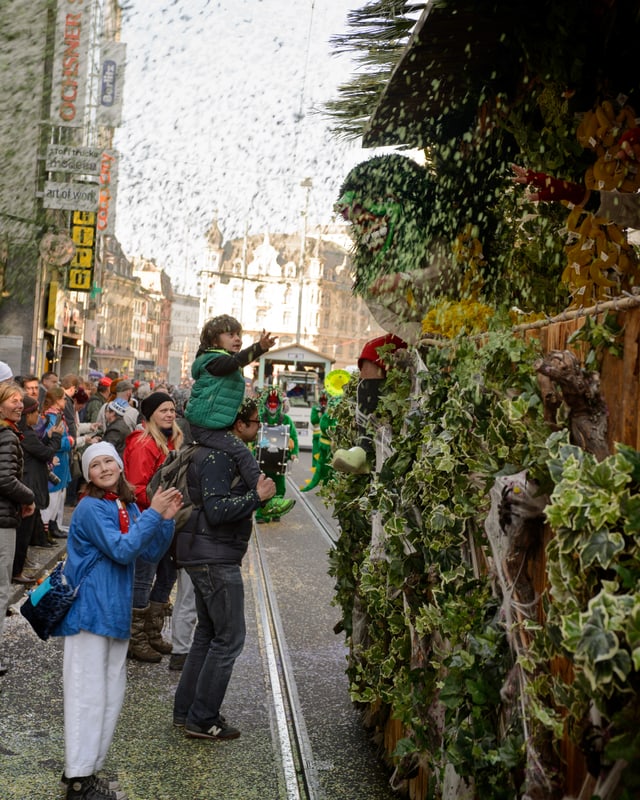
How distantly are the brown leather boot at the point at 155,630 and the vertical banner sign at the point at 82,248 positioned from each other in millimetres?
21200

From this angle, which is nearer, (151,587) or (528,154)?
(528,154)

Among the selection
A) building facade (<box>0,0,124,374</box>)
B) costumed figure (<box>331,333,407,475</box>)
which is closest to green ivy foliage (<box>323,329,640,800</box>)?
costumed figure (<box>331,333,407,475</box>)

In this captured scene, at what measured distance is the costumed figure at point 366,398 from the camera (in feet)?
17.0

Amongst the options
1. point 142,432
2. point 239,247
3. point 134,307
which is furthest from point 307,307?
point 142,432

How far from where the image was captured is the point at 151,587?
714cm

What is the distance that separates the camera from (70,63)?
22672mm

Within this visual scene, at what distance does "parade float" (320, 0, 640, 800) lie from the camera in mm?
2168

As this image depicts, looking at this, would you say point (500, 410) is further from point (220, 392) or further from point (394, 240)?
point (220, 392)

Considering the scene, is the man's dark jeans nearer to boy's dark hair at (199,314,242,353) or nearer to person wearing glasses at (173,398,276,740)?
person wearing glasses at (173,398,276,740)

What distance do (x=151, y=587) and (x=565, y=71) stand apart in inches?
189

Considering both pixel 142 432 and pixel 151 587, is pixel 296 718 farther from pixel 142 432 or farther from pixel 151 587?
pixel 142 432

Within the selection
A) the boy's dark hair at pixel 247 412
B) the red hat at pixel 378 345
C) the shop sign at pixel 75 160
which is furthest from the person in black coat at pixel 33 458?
the shop sign at pixel 75 160

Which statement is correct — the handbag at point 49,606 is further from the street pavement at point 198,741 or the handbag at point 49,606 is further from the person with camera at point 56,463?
the person with camera at point 56,463

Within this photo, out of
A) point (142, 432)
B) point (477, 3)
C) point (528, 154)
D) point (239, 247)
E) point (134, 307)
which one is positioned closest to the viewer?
point (477, 3)
